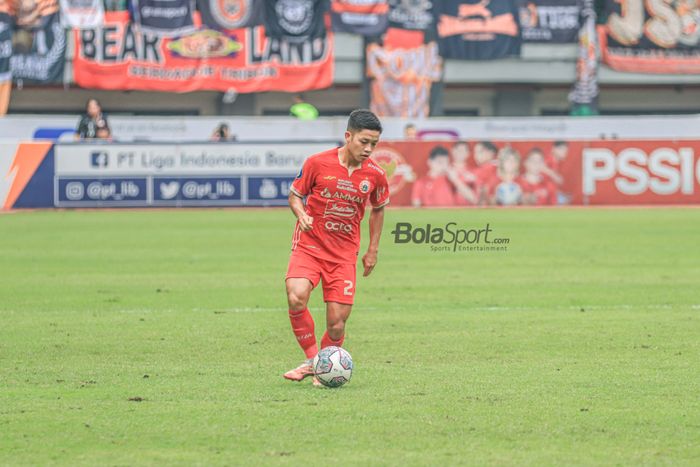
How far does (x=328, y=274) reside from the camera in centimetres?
903

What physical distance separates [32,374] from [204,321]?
3463 millimetres

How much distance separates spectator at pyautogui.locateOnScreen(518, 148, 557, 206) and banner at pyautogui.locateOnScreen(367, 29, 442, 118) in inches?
425

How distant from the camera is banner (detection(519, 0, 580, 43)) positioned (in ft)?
145

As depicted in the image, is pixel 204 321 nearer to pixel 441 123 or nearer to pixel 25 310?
pixel 25 310

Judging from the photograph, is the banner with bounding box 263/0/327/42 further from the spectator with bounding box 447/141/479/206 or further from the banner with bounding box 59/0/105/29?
the spectator with bounding box 447/141/479/206

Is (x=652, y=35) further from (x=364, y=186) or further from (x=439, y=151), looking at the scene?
(x=364, y=186)

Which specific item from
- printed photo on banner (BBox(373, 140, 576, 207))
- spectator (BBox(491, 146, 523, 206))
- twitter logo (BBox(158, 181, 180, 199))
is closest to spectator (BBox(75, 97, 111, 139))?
twitter logo (BBox(158, 181, 180, 199))

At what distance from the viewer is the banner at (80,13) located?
40219mm

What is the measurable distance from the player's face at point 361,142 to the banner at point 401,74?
33729 millimetres

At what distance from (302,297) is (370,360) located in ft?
4.67

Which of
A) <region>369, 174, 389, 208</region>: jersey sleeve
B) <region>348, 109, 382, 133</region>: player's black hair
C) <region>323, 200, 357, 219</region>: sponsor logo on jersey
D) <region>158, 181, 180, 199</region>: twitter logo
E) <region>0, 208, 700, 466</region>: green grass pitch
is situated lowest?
<region>158, 181, 180, 199</region>: twitter logo

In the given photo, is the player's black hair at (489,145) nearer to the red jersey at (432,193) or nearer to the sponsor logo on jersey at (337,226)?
the red jersey at (432,193)

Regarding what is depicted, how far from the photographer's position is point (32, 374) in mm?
9281

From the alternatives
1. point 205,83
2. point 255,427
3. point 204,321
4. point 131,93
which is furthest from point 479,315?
point 131,93
